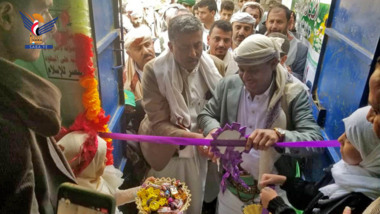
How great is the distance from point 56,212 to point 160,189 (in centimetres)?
110

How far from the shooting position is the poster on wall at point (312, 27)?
3.14 metres

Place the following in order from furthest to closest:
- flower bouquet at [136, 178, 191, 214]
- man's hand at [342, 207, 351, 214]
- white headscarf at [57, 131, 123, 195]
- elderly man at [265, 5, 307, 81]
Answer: elderly man at [265, 5, 307, 81] → flower bouquet at [136, 178, 191, 214] → white headscarf at [57, 131, 123, 195] → man's hand at [342, 207, 351, 214]

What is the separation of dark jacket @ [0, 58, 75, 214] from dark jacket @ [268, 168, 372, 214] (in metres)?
1.03

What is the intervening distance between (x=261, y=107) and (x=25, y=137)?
128cm

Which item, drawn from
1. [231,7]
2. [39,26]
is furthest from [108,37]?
[231,7]

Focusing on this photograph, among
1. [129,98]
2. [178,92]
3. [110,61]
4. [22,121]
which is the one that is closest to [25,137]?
[22,121]

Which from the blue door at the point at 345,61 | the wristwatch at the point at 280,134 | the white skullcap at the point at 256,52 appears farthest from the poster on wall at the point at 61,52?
the blue door at the point at 345,61

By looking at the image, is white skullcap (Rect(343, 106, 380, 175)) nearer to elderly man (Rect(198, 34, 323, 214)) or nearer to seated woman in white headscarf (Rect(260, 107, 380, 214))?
seated woman in white headscarf (Rect(260, 107, 380, 214))

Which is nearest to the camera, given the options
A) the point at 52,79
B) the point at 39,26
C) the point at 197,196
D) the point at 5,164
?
the point at 5,164

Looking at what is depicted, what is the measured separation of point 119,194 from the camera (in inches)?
62.8

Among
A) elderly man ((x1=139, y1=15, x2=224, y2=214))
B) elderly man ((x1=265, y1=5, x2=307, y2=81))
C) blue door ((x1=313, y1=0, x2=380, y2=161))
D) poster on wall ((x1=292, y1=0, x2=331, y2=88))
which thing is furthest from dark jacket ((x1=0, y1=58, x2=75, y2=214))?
elderly man ((x1=265, y1=5, x2=307, y2=81))

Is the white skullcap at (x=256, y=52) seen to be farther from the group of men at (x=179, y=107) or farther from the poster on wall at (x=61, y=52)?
the poster on wall at (x=61, y=52)

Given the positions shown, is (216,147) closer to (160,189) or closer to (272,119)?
(272,119)

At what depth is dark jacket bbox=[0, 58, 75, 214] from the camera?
30.1 inches
